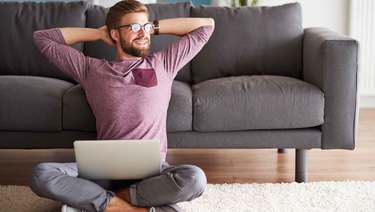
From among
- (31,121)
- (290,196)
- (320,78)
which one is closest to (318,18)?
(320,78)

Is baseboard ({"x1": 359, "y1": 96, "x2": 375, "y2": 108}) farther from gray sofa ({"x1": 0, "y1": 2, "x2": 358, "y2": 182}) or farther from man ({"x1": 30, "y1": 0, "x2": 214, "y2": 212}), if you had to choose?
man ({"x1": 30, "y1": 0, "x2": 214, "y2": 212})

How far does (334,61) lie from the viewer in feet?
8.68

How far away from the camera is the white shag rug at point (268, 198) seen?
2439mm

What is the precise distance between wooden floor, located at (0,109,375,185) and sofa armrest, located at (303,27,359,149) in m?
0.29

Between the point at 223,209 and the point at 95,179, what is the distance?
560 millimetres

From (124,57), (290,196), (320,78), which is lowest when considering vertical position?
(290,196)

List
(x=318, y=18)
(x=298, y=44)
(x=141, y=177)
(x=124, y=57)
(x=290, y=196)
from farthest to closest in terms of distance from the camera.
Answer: (x=318, y=18)
(x=298, y=44)
(x=290, y=196)
(x=124, y=57)
(x=141, y=177)

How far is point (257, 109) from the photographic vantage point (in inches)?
103

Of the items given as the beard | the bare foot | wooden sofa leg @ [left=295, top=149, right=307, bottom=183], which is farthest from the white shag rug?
the beard

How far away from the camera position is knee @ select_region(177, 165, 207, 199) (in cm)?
208

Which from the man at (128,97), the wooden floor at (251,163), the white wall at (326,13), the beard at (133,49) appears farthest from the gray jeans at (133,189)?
the white wall at (326,13)

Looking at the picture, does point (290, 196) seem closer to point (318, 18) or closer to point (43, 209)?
point (43, 209)

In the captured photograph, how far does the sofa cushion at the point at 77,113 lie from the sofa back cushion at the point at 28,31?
465mm

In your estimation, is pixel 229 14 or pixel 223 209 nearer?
pixel 223 209
